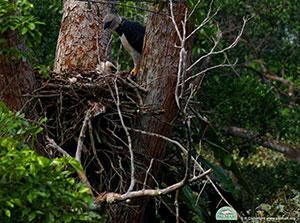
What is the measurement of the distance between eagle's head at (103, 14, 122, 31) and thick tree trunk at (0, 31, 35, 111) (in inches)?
53.6

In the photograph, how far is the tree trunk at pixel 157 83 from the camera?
562 cm

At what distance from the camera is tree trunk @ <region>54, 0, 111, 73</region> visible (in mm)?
6629

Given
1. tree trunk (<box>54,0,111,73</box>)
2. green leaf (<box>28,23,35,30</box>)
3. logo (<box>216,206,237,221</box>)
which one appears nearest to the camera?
green leaf (<box>28,23,35,30</box>)

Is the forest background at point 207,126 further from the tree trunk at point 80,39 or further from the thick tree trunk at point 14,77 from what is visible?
the tree trunk at point 80,39

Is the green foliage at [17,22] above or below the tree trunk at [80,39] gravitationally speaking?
above

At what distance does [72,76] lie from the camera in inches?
230

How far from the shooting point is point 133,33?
6723mm

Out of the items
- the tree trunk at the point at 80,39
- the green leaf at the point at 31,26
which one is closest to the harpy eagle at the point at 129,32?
the tree trunk at the point at 80,39

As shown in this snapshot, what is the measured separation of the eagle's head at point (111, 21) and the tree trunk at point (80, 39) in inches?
3.5

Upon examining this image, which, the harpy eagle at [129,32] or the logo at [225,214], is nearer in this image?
the logo at [225,214]

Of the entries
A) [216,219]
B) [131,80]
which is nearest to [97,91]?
[131,80]

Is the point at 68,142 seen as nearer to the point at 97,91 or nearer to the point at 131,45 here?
the point at 97,91

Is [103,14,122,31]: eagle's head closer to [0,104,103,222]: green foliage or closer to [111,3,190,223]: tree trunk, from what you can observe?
[111,3,190,223]: tree trunk

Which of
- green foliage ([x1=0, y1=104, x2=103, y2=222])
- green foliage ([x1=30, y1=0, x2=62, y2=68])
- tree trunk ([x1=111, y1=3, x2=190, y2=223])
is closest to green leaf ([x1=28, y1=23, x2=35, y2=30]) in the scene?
tree trunk ([x1=111, y1=3, x2=190, y2=223])
